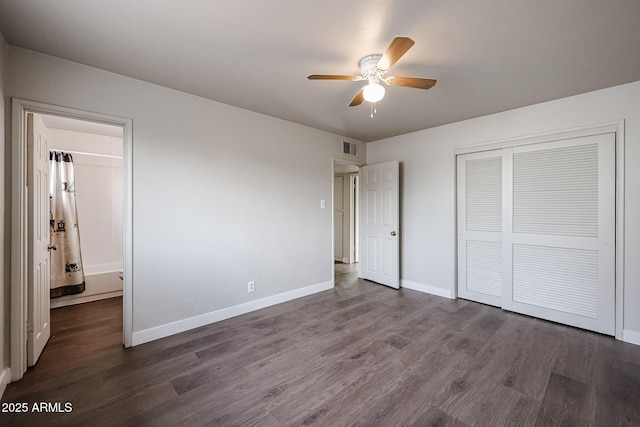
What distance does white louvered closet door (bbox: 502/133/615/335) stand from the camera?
2752 mm

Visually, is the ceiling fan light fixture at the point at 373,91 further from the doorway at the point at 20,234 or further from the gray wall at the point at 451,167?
the doorway at the point at 20,234

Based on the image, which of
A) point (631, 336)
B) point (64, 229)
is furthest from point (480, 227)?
point (64, 229)

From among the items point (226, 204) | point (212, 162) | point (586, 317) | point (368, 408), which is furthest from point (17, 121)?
point (586, 317)

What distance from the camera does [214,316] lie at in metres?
3.04

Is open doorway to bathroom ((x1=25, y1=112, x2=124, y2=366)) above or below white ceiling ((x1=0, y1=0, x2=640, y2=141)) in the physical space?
below

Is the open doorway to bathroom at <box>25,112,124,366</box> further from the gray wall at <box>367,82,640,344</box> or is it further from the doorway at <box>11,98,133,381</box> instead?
the gray wall at <box>367,82,640,344</box>

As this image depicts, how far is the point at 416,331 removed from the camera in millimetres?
2830

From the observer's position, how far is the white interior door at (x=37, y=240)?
216 centimetres

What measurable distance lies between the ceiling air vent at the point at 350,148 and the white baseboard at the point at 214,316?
2177 mm

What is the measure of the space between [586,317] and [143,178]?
464cm

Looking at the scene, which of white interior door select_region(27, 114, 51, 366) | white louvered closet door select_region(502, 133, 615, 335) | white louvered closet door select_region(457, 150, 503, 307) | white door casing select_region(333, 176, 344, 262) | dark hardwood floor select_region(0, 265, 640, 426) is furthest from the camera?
white door casing select_region(333, 176, 344, 262)

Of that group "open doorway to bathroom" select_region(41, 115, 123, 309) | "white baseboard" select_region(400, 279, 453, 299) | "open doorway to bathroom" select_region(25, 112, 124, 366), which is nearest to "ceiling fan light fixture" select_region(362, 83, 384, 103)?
"open doorway to bathroom" select_region(25, 112, 124, 366)

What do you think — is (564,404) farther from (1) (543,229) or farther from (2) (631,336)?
(1) (543,229)

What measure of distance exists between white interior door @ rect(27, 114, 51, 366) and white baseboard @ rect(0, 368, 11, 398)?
0.20 meters
